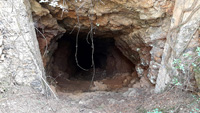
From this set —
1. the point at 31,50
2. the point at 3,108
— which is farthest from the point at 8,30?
the point at 3,108

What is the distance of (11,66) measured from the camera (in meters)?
2.47

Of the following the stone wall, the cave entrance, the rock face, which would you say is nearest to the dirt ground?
the stone wall

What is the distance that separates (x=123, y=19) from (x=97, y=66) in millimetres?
5287

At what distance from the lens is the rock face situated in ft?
9.86

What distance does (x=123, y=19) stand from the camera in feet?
11.8

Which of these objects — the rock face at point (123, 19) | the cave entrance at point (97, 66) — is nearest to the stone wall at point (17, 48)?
the rock face at point (123, 19)

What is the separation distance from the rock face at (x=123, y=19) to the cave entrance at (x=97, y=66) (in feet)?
2.96

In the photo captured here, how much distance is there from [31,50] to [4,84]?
0.66 m

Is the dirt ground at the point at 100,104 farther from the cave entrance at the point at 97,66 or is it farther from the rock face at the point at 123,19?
the cave entrance at the point at 97,66

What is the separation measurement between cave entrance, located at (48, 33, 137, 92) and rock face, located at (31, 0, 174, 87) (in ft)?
2.96

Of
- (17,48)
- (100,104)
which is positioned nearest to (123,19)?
(100,104)

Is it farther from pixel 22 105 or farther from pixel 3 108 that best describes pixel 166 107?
pixel 3 108

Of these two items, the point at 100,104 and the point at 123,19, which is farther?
the point at 123,19

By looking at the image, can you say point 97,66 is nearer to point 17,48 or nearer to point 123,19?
point 123,19
